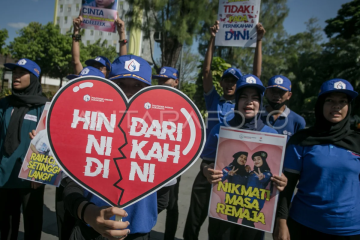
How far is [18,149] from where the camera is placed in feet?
7.86

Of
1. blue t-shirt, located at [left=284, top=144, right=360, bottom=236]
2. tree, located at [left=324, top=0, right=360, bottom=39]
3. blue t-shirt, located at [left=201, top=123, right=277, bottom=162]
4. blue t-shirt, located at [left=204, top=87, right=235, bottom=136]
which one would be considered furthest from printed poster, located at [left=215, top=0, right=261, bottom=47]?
tree, located at [left=324, top=0, right=360, bottom=39]

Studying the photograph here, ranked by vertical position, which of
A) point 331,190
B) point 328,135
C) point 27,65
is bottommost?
point 331,190

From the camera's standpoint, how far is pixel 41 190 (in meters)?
2.52

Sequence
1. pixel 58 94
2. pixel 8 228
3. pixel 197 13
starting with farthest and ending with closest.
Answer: pixel 197 13, pixel 8 228, pixel 58 94

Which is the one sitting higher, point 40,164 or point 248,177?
point 248,177

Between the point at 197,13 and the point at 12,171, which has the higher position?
the point at 197,13

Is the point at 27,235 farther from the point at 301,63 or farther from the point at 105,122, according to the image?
the point at 301,63

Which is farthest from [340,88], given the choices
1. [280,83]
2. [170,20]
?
[170,20]

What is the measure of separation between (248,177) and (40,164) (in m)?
1.71

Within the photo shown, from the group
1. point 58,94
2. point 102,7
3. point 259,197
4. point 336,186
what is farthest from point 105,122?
point 102,7

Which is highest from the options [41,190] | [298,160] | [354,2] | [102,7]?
[354,2]

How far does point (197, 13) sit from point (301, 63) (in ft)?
58.8

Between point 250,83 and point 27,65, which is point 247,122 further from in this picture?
point 27,65

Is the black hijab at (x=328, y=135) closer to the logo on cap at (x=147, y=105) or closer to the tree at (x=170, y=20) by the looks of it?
the logo on cap at (x=147, y=105)
